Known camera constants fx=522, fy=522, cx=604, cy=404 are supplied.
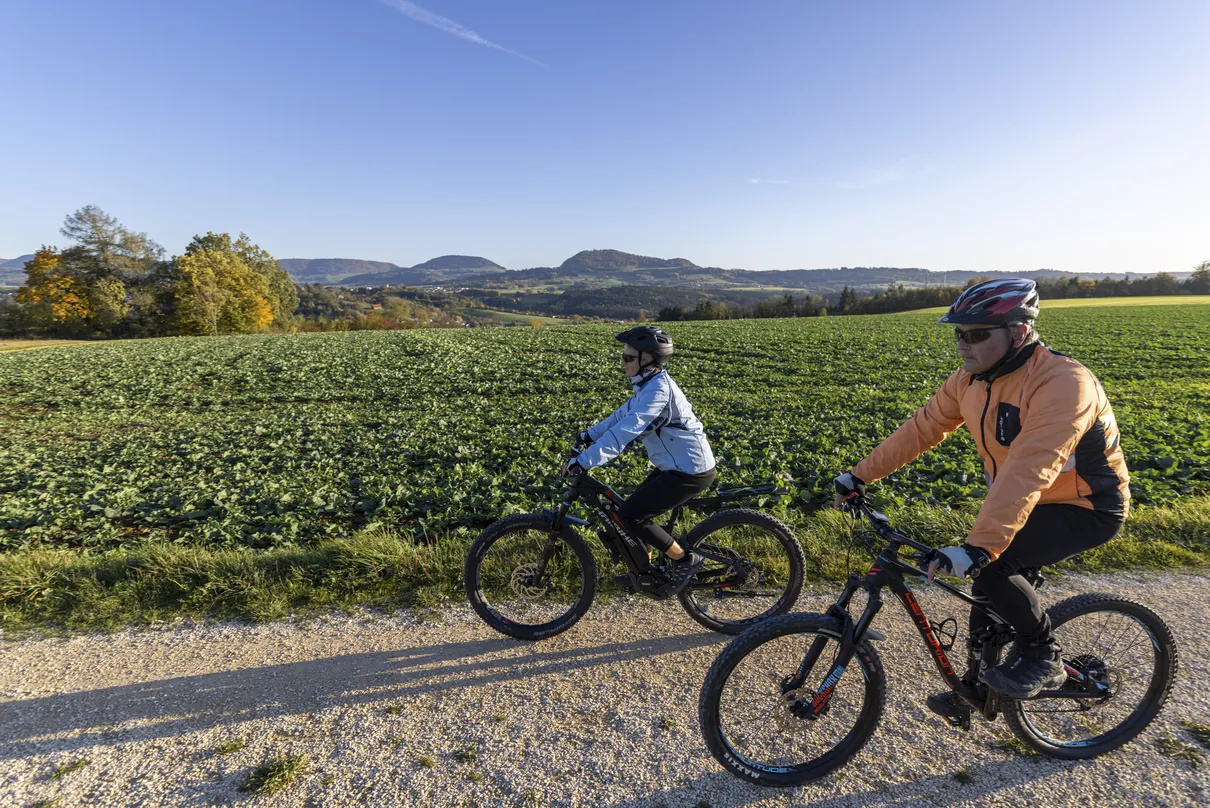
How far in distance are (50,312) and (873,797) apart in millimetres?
79523

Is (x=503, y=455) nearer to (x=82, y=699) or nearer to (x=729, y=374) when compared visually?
(x=82, y=699)

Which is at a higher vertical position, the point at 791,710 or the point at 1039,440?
the point at 1039,440

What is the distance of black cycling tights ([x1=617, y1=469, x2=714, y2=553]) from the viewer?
450 centimetres

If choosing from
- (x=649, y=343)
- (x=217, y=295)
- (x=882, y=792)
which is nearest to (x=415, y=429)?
(x=649, y=343)

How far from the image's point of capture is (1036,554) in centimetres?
293

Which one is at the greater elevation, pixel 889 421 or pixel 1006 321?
pixel 1006 321

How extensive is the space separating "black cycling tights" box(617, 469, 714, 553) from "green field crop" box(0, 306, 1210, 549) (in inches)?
129

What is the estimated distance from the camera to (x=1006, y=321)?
283 centimetres

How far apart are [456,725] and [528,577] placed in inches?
53.4

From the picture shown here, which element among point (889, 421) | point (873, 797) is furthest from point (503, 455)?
point (889, 421)

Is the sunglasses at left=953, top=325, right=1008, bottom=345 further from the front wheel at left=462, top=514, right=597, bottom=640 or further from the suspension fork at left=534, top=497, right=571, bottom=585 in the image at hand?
the front wheel at left=462, top=514, right=597, bottom=640

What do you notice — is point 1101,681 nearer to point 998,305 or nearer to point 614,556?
point 998,305

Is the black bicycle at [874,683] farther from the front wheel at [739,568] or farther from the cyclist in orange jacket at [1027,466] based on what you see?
the front wheel at [739,568]

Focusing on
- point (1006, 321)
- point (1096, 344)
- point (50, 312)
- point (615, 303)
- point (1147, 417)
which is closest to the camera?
point (1006, 321)
